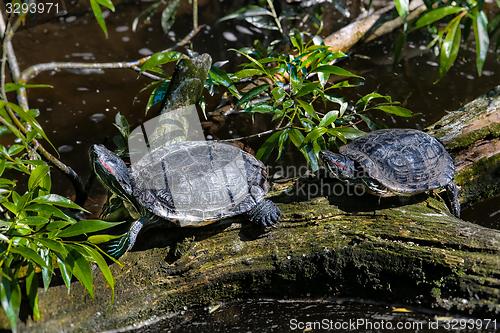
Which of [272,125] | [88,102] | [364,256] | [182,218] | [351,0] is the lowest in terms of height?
[364,256]

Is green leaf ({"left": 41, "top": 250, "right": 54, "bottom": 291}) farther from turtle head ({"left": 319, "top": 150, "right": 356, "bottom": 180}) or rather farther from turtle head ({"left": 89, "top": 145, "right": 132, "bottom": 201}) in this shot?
turtle head ({"left": 319, "top": 150, "right": 356, "bottom": 180})

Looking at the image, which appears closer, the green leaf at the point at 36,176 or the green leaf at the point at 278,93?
the green leaf at the point at 36,176

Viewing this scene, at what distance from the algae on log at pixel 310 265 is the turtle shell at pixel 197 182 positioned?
148mm

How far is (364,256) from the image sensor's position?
10.3ft

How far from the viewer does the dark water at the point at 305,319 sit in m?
3.04

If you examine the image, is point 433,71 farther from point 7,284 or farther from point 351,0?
point 7,284

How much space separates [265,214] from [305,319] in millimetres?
574

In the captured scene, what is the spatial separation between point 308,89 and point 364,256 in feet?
3.11

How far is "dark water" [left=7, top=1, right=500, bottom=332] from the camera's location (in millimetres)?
4984

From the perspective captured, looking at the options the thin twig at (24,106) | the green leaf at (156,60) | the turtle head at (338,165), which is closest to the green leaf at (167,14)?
the thin twig at (24,106)

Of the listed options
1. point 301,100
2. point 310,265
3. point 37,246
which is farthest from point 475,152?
point 37,246

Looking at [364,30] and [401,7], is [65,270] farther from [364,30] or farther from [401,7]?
[364,30]

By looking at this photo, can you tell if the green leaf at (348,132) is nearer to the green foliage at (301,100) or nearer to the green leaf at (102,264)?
the green foliage at (301,100)

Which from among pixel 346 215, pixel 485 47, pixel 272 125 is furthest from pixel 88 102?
pixel 485 47
